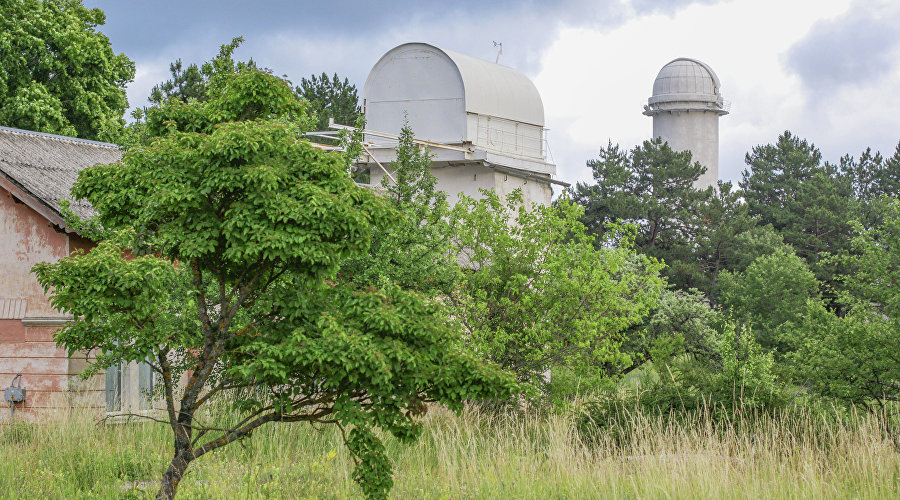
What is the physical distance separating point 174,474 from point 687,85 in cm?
5070

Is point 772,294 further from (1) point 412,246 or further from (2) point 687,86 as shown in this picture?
(1) point 412,246

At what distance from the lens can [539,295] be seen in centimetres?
1867

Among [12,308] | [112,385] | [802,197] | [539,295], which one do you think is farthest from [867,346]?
[802,197]

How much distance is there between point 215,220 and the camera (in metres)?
8.46

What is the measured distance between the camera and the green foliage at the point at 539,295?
725 inches

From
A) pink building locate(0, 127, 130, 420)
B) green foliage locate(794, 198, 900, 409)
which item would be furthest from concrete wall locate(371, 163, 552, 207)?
→ green foliage locate(794, 198, 900, 409)

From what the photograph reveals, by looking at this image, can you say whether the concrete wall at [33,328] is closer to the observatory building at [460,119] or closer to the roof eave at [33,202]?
the roof eave at [33,202]

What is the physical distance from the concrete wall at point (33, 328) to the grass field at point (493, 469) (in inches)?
124

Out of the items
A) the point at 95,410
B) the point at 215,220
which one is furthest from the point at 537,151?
the point at 215,220

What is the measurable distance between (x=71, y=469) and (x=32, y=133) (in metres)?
11.0

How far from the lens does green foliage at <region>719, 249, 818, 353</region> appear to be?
3662cm

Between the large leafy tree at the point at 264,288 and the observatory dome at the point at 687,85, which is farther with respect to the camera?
the observatory dome at the point at 687,85

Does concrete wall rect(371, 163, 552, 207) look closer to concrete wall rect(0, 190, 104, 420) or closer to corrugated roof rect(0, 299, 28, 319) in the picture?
concrete wall rect(0, 190, 104, 420)

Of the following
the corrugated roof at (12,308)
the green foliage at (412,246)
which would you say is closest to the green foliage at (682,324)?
the green foliage at (412,246)
